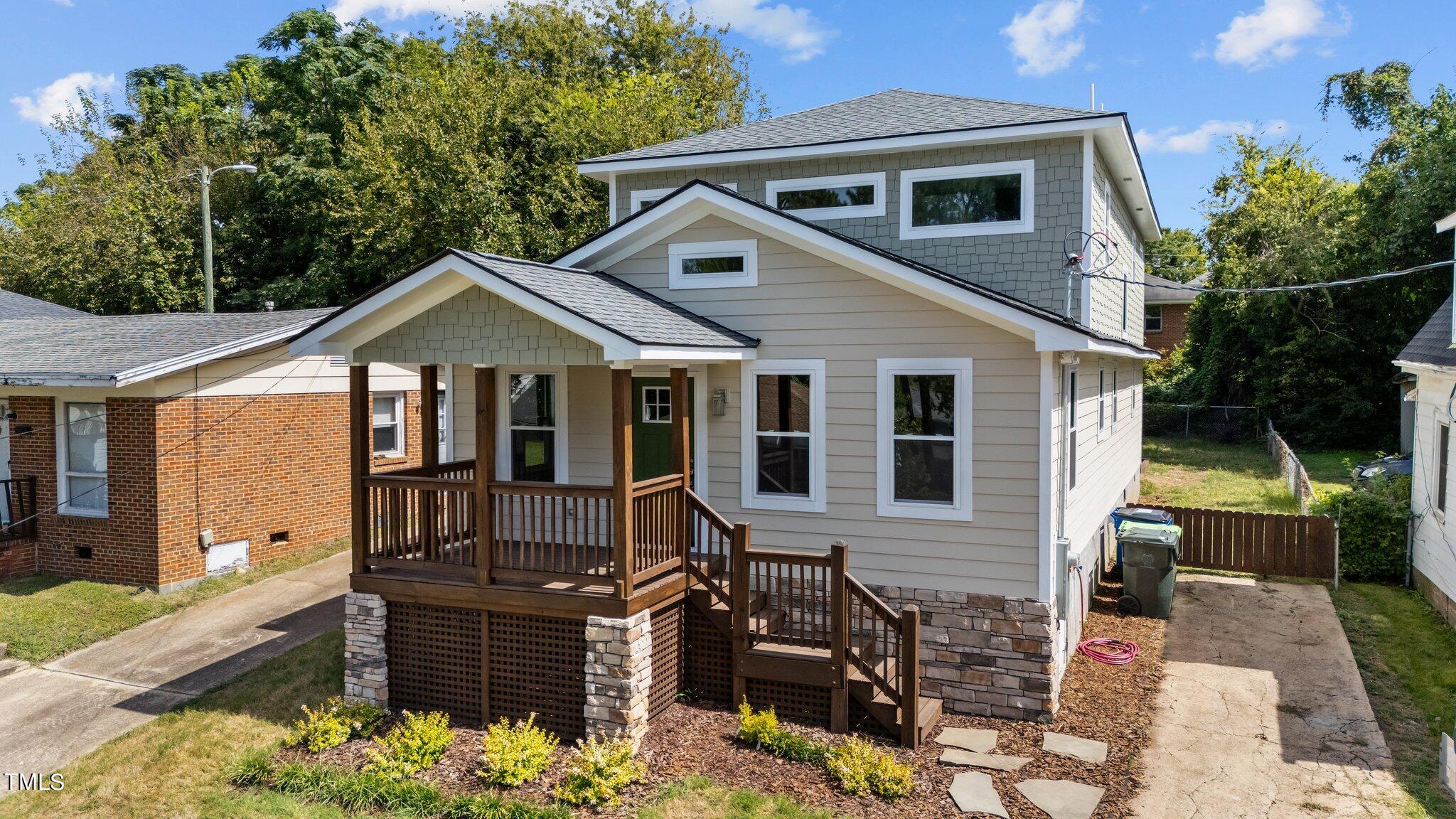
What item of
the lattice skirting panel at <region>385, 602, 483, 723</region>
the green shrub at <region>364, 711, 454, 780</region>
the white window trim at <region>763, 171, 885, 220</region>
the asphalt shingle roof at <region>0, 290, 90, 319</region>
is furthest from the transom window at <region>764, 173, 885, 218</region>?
the asphalt shingle roof at <region>0, 290, 90, 319</region>

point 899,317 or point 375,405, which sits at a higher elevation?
point 899,317

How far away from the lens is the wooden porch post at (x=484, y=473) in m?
8.14

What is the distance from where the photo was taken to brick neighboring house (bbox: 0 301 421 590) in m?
12.4

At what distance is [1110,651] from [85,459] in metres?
14.4

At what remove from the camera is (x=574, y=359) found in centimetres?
785

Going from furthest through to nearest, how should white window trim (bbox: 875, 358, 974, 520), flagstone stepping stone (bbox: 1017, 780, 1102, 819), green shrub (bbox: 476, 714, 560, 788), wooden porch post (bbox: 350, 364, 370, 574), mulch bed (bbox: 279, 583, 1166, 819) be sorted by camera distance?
wooden porch post (bbox: 350, 364, 370, 574) → white window trim (bbox: 875, 358, 974, 520) → green shrub (bbox: 476, 714, 560, 788) → mulch bed (bbox: 279, 583, 1166, 819) → flagstone stepping stone (bbox: 1017, 780, 1102, 819)

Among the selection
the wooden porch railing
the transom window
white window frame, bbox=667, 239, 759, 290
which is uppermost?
the transom window

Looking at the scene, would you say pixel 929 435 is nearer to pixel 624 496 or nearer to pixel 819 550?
pixel 819 550

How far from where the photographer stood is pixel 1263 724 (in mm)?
8172

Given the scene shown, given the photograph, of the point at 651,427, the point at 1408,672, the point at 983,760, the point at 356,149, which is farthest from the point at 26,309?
the point at 1408,672

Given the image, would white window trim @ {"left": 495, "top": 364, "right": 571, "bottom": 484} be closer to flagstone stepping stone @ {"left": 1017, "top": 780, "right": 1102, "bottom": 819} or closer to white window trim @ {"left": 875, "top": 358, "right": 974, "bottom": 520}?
white window trim @ {"left": 875, "top": 358, "right": 974, "bottom": 520}

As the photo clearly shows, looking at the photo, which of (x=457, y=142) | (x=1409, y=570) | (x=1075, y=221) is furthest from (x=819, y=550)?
(x=457, y=142)

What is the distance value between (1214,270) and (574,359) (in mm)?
30923

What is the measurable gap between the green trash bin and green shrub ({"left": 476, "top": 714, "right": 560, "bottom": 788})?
7862 mm
